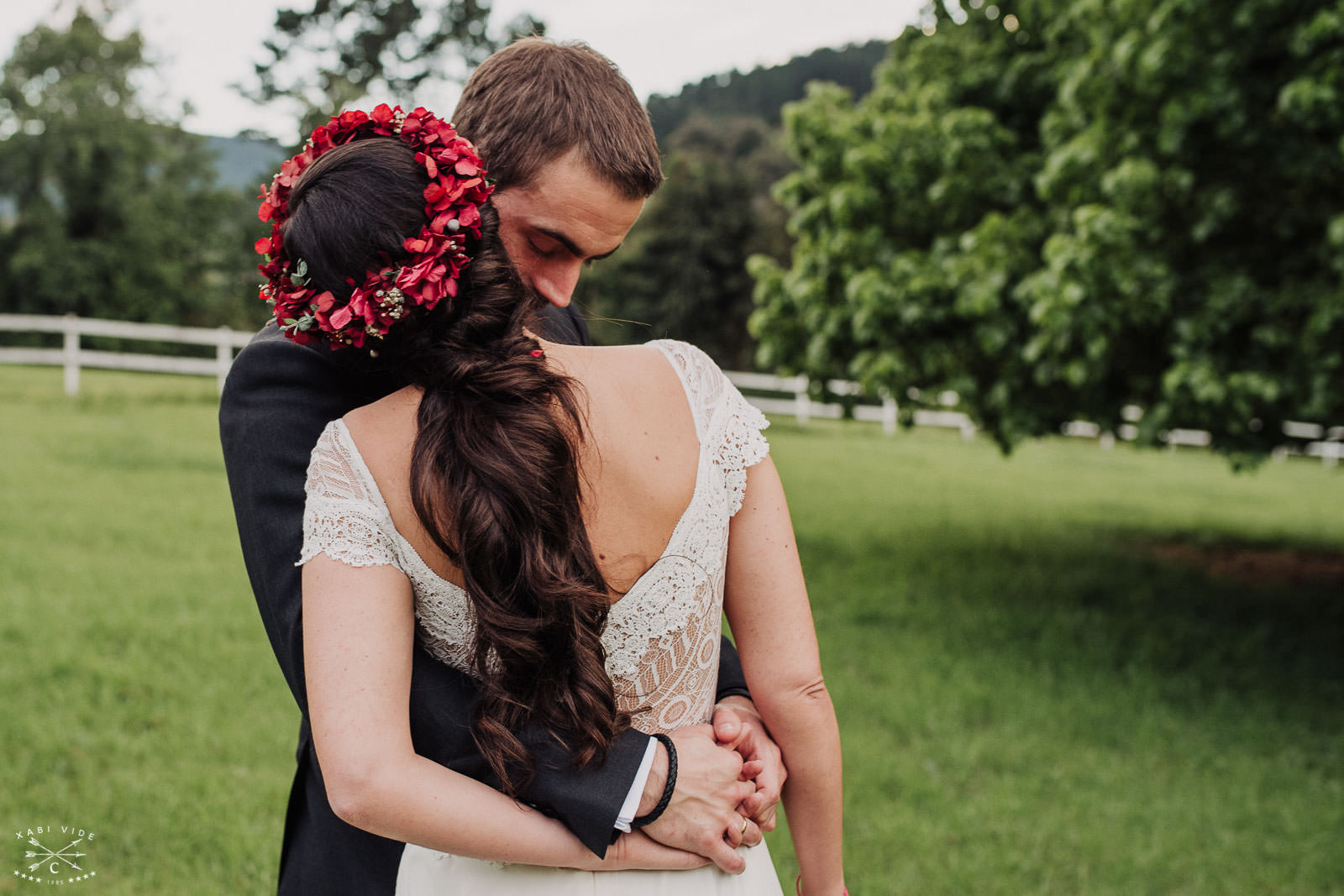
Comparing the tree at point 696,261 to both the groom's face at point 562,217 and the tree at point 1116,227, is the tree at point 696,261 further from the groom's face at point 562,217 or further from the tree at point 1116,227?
the groom's face at point 562,217

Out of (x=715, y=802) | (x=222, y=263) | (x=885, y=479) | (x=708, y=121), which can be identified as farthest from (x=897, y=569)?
(x=708, y=121)

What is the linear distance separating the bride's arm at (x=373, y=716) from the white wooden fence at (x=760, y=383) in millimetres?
6509

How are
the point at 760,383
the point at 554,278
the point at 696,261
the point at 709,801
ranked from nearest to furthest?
the point at 709,801 → the point at 554,278 → the point at 760,383 → the point at 696,261

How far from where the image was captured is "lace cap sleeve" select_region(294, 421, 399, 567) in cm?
128

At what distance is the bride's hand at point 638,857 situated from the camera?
1.45m

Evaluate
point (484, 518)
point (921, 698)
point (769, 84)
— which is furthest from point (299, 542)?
point (769, 84)

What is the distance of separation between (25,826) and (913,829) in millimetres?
3536

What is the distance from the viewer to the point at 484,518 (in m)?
1.28

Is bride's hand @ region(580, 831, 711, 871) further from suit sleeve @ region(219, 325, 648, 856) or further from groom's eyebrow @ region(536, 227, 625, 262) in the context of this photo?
groom's eyebrow @ region(536, 227, 625, 262)

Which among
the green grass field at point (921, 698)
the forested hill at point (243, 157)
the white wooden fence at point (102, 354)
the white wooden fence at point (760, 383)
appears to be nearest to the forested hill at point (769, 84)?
the forested hill at point (243, 157)

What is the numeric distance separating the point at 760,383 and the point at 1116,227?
18.2 m

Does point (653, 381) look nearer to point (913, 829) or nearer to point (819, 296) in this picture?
point (913, 829)

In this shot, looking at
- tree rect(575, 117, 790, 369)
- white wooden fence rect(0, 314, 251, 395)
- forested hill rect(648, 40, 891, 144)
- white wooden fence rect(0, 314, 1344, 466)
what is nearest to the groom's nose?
white wooden fence rect(0, 314, 1344, 466)

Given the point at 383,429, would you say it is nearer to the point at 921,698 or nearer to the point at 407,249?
the point at 407,249
